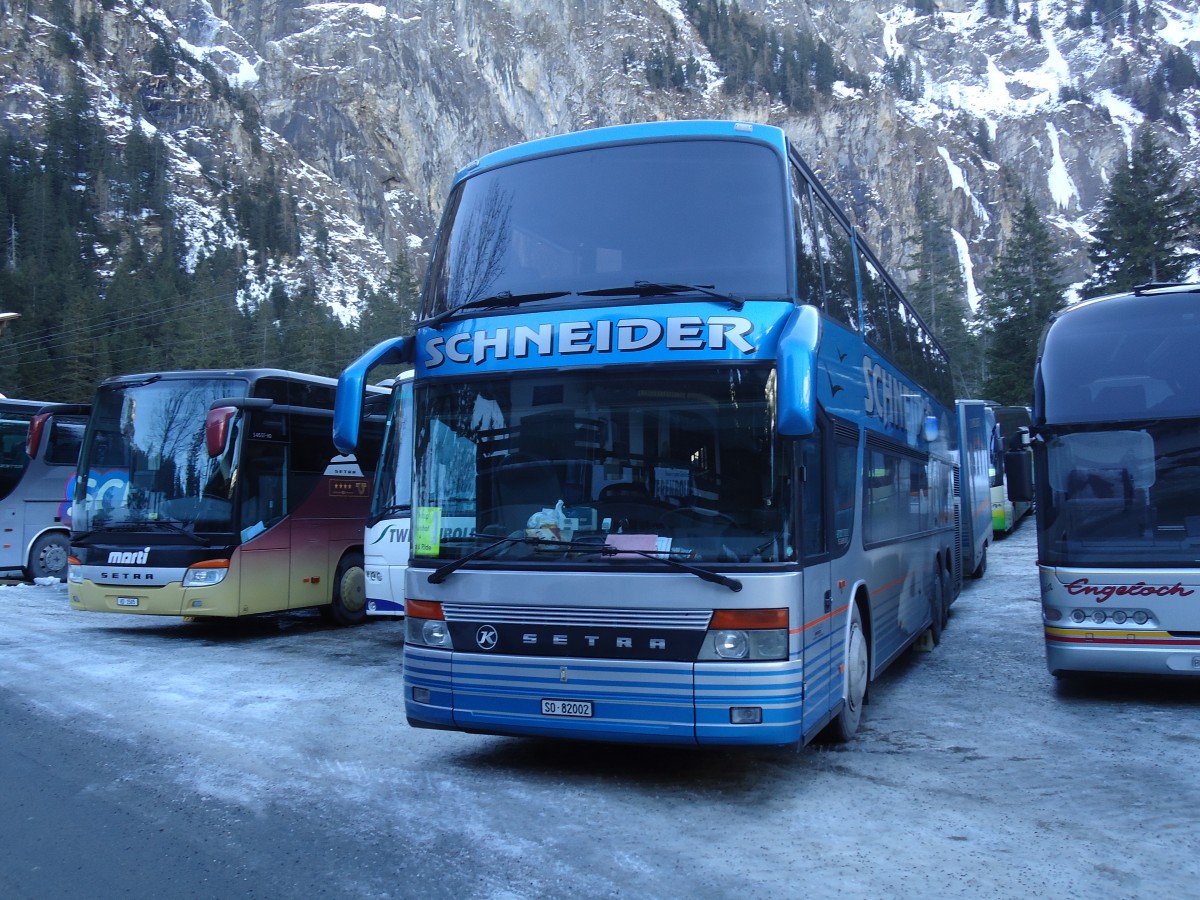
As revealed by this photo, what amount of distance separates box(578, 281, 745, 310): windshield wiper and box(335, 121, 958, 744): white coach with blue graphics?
2cm

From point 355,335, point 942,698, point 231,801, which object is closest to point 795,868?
point 231,801

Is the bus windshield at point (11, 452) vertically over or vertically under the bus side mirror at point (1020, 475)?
over

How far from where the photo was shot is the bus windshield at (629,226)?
588 cm

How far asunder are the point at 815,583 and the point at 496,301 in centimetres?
238

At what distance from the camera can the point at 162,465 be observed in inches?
474

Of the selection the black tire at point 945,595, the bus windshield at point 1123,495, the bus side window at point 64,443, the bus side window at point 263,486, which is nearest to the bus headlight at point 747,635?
the bus windshield at point 1123,495

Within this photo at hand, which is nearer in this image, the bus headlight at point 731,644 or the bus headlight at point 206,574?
the bus headlight at point 731,644

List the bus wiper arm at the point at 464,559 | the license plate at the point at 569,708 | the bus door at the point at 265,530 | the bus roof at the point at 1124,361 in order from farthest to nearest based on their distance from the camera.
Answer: the bus door at the point at 265,530 < the bus roof at the point at 1124,361 < the bus wiper arm at the point at 464,559 < the license plate at the point at 569,708

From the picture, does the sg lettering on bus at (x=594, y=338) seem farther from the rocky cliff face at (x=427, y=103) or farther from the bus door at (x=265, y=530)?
the rocky cliff face at (x=427, y=103)

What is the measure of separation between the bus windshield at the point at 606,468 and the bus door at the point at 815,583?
264 mm

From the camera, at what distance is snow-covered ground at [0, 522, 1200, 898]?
4.62 meters

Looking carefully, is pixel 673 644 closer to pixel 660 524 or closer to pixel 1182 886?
pixel 660 524

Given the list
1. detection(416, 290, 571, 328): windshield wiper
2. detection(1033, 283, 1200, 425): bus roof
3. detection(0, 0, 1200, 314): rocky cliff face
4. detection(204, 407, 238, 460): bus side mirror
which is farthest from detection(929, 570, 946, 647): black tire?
detection(0, 0, 1200, 314): rocky cliff face

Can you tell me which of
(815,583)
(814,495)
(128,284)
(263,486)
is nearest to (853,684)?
(815,583)
